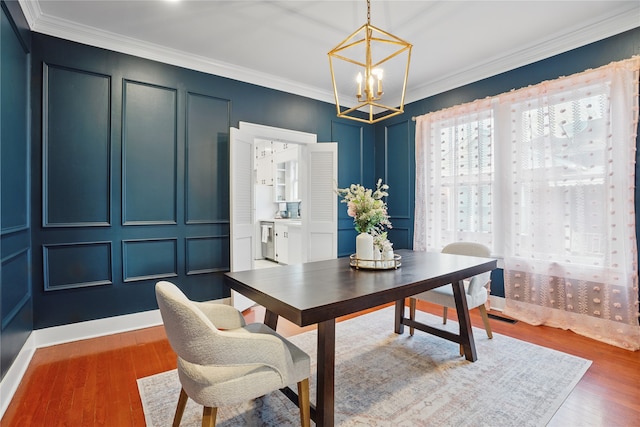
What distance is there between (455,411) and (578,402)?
31.0 inches

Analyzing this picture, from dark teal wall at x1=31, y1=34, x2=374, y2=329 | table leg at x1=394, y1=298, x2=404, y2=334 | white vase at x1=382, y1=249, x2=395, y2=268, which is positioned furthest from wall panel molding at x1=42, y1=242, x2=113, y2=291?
table leg at x1=394, y1=298, x2=404, y2=334

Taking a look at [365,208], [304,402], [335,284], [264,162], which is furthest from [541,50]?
[264,162]

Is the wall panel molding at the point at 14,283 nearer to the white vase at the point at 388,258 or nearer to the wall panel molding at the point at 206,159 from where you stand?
the wall panel molding at the point at 206,159

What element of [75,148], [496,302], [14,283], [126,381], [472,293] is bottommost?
[126,381]

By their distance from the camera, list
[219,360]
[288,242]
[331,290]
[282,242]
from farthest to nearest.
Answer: [282,242] < [288,242] < [331,290] < [219,360]

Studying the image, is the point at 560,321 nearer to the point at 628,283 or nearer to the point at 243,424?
the point at 628,283

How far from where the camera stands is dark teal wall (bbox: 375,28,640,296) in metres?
2.83

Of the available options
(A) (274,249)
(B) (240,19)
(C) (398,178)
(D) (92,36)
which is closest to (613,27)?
(C) (398,178)

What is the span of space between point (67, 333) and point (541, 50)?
537 centimetres

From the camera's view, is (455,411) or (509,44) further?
(509,44)

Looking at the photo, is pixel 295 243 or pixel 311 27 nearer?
pixel 311 27

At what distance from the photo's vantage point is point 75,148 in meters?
2.85

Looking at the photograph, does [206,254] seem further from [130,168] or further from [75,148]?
[75,148]

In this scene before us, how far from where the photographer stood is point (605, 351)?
2.56 metres
